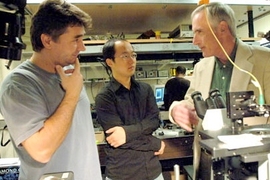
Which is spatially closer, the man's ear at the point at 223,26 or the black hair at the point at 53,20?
the black hair at the point at 53,20

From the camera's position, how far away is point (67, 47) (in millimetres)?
1150

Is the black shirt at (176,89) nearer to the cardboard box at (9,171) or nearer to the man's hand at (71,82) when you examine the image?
the cardboard box at (9,171)

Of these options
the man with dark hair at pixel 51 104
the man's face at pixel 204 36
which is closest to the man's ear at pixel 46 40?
the man with dark hair at pixel 51 104

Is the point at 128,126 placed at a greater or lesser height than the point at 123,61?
lesser

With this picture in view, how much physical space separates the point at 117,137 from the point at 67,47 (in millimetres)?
661

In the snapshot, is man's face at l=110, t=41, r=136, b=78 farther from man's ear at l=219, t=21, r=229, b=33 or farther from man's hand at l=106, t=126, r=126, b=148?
man's ear at l=219, t=21, r=229, b=33

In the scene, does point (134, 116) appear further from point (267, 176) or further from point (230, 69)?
point (267, 176)

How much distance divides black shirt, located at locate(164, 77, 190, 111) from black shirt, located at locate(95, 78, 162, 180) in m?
1.31

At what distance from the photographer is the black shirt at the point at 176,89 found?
117 inches

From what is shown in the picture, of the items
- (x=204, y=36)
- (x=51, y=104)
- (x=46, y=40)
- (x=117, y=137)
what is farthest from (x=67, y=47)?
(x=204, y=36)

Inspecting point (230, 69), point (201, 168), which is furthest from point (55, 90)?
point (230, 69)

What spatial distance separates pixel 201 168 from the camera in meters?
1.47

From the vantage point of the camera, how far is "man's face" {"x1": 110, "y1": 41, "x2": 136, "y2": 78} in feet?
5.76

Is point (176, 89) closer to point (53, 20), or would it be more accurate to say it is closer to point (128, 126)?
point (128, 126)
